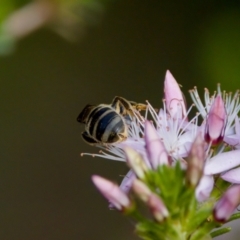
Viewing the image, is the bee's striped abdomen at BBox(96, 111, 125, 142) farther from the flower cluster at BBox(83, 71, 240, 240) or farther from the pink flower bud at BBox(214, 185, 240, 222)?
the pink flower bud at BBox(214, 185, 240, 222)

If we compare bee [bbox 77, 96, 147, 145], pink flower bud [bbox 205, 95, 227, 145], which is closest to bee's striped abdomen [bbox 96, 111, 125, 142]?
bee [bbox 77, 96, 147, 145]

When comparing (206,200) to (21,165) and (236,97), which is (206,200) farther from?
(21,165)

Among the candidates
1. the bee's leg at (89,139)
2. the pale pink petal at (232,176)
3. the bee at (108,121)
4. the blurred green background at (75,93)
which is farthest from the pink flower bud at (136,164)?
the blurred green background at (75,93)

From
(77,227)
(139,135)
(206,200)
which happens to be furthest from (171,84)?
(77,227)

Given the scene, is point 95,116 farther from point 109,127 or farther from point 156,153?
point 156,153

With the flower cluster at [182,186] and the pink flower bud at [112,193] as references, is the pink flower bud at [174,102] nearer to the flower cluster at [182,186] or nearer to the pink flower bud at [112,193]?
the flower cluster at [182,186]
